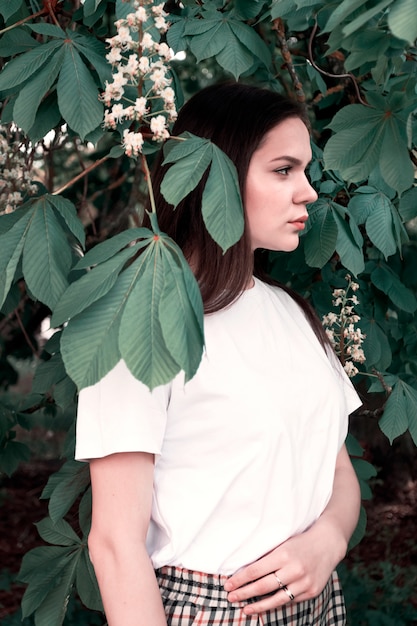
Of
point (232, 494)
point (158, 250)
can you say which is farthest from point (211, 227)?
point (232, 494)

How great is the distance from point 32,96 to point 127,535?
73 centimetres

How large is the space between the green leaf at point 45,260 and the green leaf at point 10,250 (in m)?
0.01

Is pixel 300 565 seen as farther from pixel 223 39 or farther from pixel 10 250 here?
pixel 223 39

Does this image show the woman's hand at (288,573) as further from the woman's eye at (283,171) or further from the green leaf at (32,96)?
the green leaf at (32,96)

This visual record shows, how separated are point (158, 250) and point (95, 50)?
567 mm

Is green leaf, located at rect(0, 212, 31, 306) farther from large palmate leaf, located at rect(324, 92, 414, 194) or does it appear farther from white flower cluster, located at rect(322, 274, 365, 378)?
white flower cluster, located at rect(322, 274, 365, 378)

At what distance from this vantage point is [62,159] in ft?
14.3

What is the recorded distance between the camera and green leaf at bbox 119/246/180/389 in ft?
2.98

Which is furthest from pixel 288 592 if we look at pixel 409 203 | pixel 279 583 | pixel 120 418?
pixel 409 203

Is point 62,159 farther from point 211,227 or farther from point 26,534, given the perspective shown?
point 211,227

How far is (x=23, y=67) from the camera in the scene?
1289 millimetres

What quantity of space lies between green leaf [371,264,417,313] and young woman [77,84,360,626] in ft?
2.57

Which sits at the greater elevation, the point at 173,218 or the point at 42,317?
the point at 173,218

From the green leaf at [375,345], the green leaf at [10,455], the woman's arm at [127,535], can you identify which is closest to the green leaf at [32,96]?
the woman's arm at [127,535]
